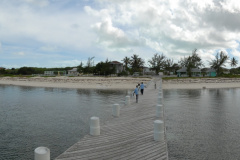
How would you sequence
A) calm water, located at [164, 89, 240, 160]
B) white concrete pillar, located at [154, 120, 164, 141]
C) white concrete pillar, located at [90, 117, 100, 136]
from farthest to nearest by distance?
white concrete pillar, located at [90, 117, 100, 136] < calm water, located at [164, 89, 240, 160] < white concrete pillar, located at [154, 120, 164, 141]

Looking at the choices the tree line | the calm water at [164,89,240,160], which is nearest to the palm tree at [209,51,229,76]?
the tree line

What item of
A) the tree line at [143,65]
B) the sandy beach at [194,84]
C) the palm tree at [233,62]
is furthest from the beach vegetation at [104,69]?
the palm tree at [233,62]

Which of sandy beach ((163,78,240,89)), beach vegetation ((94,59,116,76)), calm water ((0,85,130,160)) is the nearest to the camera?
calm water ((0,85,130,160))

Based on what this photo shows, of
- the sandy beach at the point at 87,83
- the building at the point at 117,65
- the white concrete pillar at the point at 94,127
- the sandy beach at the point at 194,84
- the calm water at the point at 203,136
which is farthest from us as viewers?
the building at the point at 117,65

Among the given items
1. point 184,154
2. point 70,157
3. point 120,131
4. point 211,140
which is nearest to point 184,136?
point 211,140

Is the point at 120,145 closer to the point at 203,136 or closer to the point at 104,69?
the point at 203,136

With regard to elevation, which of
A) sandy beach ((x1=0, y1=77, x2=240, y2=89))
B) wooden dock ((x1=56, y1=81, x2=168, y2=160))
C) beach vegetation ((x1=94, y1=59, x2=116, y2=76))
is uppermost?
beach vegetation ((x1=94, y1=59, x2=116, y2=76))

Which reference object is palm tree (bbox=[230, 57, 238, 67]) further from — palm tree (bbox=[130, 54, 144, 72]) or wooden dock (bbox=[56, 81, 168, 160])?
wooden dock (bbox=[56, 81, 168, 160])

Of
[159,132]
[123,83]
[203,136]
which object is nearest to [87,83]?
[123,83]

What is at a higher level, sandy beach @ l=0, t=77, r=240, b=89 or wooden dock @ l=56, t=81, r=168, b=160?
sandy beach @ l=0, t=77, r=240, b=89

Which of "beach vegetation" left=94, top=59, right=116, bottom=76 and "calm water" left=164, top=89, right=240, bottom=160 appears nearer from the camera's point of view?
"calm water" left=164, top=89, right=240, bottom=160

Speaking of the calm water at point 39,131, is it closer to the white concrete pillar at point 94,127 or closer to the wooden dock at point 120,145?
the white concrete pillar at point 94,127

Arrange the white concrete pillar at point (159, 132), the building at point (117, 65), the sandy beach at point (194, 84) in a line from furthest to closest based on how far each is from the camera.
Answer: the building at point (117, 65) → the sandy beach at point (194, 84) → the white concrete pillar at point (159, 132)

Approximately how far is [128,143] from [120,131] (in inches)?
58.8
